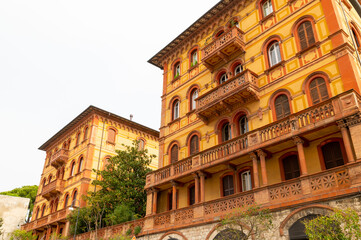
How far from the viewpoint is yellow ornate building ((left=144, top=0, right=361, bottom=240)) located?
13.0 meters

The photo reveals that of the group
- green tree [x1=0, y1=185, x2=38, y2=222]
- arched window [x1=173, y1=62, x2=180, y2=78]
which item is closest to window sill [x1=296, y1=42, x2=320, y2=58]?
arched window [x1=173, y1=62, x2=180, y2=78]

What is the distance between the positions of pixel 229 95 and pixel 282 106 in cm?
325

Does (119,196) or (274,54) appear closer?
(274,54)

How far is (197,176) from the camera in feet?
62.0

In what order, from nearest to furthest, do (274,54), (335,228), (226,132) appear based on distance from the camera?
(335,228), (274,54), (226,132)

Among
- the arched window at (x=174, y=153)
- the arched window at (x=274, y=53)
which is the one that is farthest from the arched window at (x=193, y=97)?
the arched window at (x=274, y=53)

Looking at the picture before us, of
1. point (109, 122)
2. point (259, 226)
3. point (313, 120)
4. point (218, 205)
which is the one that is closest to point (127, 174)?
point (109, 122)

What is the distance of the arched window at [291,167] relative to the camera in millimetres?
15467

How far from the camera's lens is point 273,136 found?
15.4 metres

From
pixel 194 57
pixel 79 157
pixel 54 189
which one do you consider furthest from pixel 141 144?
pixel 194 57

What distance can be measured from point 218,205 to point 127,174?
44.6 feet

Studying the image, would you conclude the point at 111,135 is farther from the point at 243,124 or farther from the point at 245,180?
the point at 245,180

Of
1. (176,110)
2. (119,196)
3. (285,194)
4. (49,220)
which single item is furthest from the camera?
(49,220)

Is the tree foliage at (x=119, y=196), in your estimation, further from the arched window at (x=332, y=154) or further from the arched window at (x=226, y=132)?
the arched window at (x=332, y=154)
